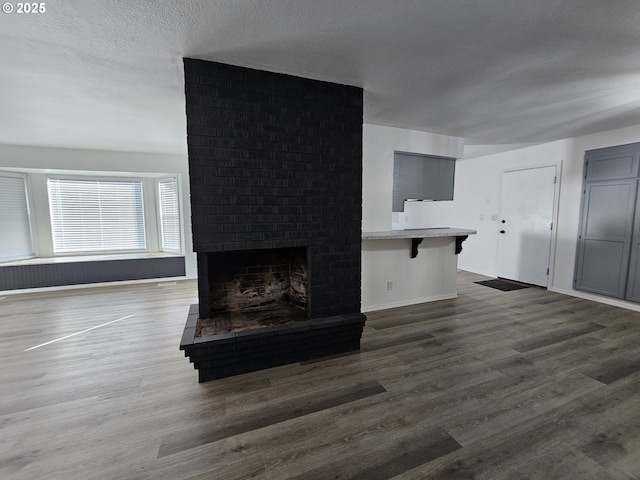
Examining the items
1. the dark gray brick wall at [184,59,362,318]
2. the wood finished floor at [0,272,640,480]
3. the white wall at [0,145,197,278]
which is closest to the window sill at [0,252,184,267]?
the white wall at [0,145,197,278]

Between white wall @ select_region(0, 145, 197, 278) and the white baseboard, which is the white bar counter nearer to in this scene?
the white baseboard

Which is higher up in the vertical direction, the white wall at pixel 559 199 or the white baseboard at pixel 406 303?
the white wall at pixel 559 199

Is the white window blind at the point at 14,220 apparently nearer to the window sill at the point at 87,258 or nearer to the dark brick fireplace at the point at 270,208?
the window sill at the point at 87,258

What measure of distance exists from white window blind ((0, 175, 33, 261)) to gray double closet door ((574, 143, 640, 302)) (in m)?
9.12

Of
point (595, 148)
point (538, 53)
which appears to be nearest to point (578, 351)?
point (538, 53)

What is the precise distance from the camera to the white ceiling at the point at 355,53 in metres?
1.55

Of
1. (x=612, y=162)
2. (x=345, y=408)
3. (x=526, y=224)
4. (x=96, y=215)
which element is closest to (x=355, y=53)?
(x=345, y=408)

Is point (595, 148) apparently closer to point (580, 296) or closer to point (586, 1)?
point (580, 296)

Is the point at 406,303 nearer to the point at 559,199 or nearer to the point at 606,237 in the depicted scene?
the point at 606,237

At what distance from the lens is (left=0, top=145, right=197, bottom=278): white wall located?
4.43 m

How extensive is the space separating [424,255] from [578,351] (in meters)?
1.88
